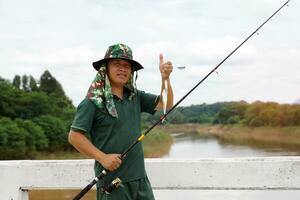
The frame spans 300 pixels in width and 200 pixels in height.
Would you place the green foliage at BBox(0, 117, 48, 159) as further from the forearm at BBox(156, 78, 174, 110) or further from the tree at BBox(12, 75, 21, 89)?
the forearm at BBox(156, 78, 174, 110)

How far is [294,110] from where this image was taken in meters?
56.8

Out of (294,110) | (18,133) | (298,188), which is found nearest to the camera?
(298,188)

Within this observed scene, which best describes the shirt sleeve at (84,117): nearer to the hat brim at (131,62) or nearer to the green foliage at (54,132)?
the hat brim at (131,62)

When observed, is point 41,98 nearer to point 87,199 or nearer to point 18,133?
point 18,133

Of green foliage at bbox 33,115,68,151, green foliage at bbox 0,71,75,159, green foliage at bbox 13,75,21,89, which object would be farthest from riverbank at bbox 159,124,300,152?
green foliage at bbox 13,75,21,89

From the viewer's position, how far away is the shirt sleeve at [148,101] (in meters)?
2.89

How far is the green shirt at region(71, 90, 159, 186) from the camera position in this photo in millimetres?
2588

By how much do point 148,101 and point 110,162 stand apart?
0.54 metres

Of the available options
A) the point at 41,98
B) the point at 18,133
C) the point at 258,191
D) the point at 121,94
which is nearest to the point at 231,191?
the point at 258,191

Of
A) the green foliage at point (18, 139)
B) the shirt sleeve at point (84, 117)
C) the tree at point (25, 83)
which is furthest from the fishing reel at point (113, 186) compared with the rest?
the tree at point (25, 83)

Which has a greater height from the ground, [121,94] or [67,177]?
[121,94]

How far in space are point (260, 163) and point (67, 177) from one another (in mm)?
1311

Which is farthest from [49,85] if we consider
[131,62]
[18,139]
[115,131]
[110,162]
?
[110,162]

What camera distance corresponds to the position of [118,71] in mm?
2711
